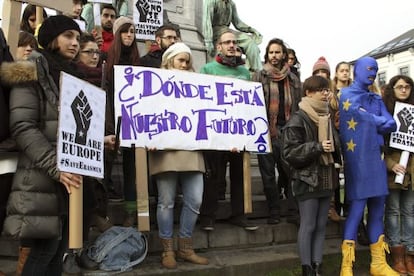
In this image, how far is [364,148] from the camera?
4461 mm

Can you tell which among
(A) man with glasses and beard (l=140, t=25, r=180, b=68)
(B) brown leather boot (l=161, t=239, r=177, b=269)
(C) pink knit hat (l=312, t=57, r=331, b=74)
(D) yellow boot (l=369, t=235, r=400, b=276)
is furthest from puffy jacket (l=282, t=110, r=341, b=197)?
(C) pink knit hat (l=312, t=57, r=331, b=74)

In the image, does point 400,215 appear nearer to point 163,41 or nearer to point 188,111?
point 188,111

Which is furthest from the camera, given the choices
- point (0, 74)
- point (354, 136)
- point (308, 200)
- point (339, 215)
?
point (339, 215)

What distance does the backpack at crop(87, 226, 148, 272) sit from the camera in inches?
148

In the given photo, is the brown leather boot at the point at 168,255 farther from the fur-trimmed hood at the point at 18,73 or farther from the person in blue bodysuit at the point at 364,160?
the fur-trimmed hood at the point at 18,73

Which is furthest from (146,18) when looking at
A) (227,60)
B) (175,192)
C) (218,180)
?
(175,192)

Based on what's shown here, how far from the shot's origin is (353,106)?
4.54 metres

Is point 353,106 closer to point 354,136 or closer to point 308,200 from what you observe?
point 354,136

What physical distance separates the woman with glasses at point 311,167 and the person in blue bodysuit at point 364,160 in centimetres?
37

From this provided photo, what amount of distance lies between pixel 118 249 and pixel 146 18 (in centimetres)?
363

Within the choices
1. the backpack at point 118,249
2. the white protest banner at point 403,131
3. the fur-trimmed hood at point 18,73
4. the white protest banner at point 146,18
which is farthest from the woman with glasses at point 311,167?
the white protest banner at point 146,18

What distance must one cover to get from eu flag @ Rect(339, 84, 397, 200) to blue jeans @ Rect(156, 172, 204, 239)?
150 cm

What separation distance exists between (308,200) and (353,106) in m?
Result: 1.10

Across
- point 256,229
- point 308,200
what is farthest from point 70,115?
point 256,229
